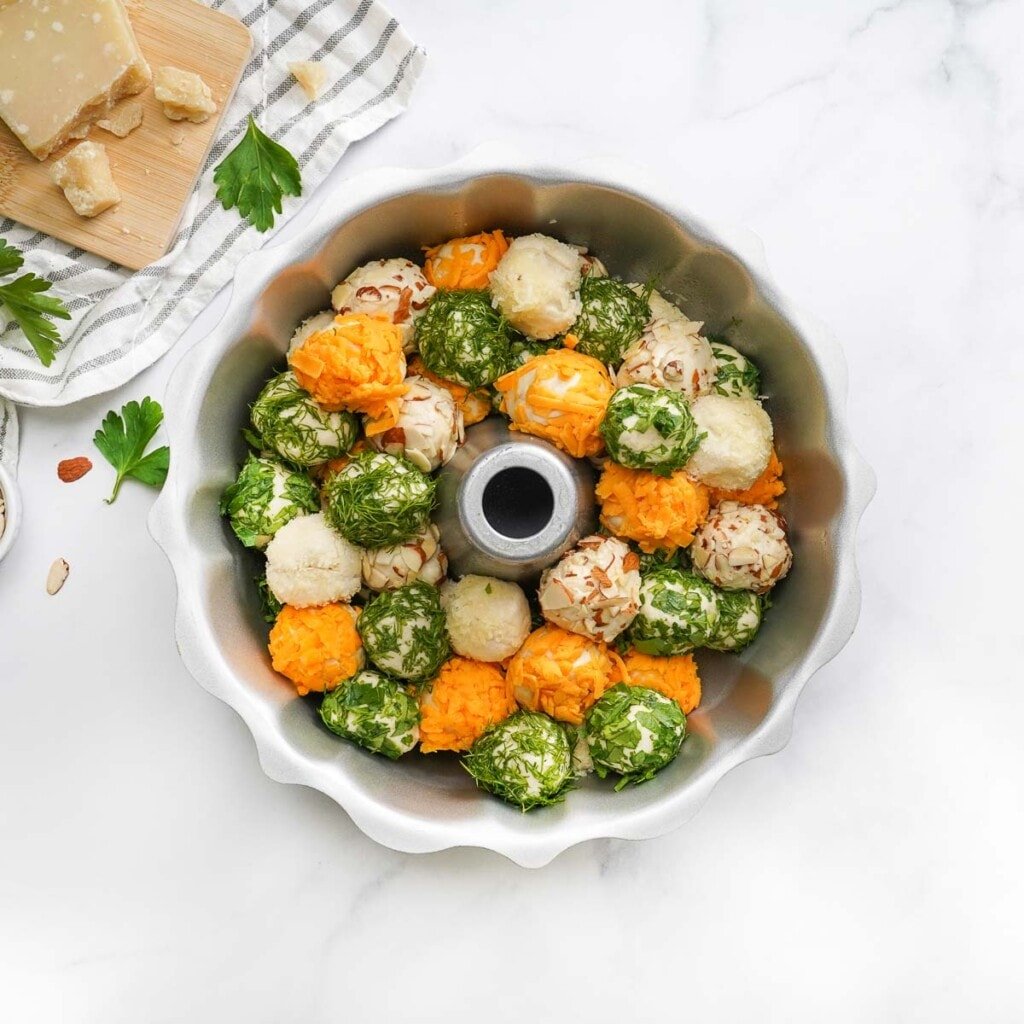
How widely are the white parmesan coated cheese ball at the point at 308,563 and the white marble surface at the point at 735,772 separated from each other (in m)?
0.37

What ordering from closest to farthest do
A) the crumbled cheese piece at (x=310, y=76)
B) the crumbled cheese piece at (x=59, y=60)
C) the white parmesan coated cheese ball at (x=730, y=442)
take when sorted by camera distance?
the white parmesan coated cheese ball at (x=730, y=442) < the crumbled cheese piece at (x=59, y=60) < the crumbled cheese piece at (x=310, y=76)

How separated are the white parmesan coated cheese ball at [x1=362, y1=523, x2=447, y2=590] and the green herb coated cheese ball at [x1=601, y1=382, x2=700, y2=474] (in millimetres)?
352

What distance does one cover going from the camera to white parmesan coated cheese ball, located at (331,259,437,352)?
5.98ft

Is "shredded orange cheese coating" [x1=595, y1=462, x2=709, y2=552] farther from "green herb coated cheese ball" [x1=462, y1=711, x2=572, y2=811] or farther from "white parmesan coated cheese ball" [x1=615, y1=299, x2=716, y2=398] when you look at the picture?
"green herb coated cheese ball" [x1=462, y1=711, x2=572, y2=811]

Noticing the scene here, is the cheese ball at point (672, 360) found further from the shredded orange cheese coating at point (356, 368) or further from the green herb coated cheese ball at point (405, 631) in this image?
the green herb coated cheese ball at point (405, 631)

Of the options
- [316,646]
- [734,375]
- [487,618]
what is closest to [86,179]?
[316,646]

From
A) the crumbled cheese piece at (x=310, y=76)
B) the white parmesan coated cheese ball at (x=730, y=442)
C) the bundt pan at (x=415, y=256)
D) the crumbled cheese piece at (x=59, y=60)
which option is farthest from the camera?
the crumbled cheese piece at (x=310, y=76)

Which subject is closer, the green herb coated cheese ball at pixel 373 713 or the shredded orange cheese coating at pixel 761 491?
the green herb coated cheese ball at pixel 373 713

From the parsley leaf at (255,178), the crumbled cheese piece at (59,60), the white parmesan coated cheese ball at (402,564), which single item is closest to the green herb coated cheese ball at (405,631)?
the white parmesan coated cheese ball at (402,564)

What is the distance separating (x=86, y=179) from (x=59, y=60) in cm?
20

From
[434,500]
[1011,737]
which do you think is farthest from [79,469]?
[1011,737]

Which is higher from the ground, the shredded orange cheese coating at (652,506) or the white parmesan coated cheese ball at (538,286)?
the white parmesan coated cheese ball at (538,286)

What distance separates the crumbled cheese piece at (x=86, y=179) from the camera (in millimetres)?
1980

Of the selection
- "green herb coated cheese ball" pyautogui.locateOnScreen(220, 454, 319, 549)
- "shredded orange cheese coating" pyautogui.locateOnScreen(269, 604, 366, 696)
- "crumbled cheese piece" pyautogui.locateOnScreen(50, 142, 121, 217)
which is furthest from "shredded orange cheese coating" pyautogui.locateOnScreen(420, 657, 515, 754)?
"crumbled cheese piece" pyautogui.locateOnScreen(50, 142, 121, 217)
